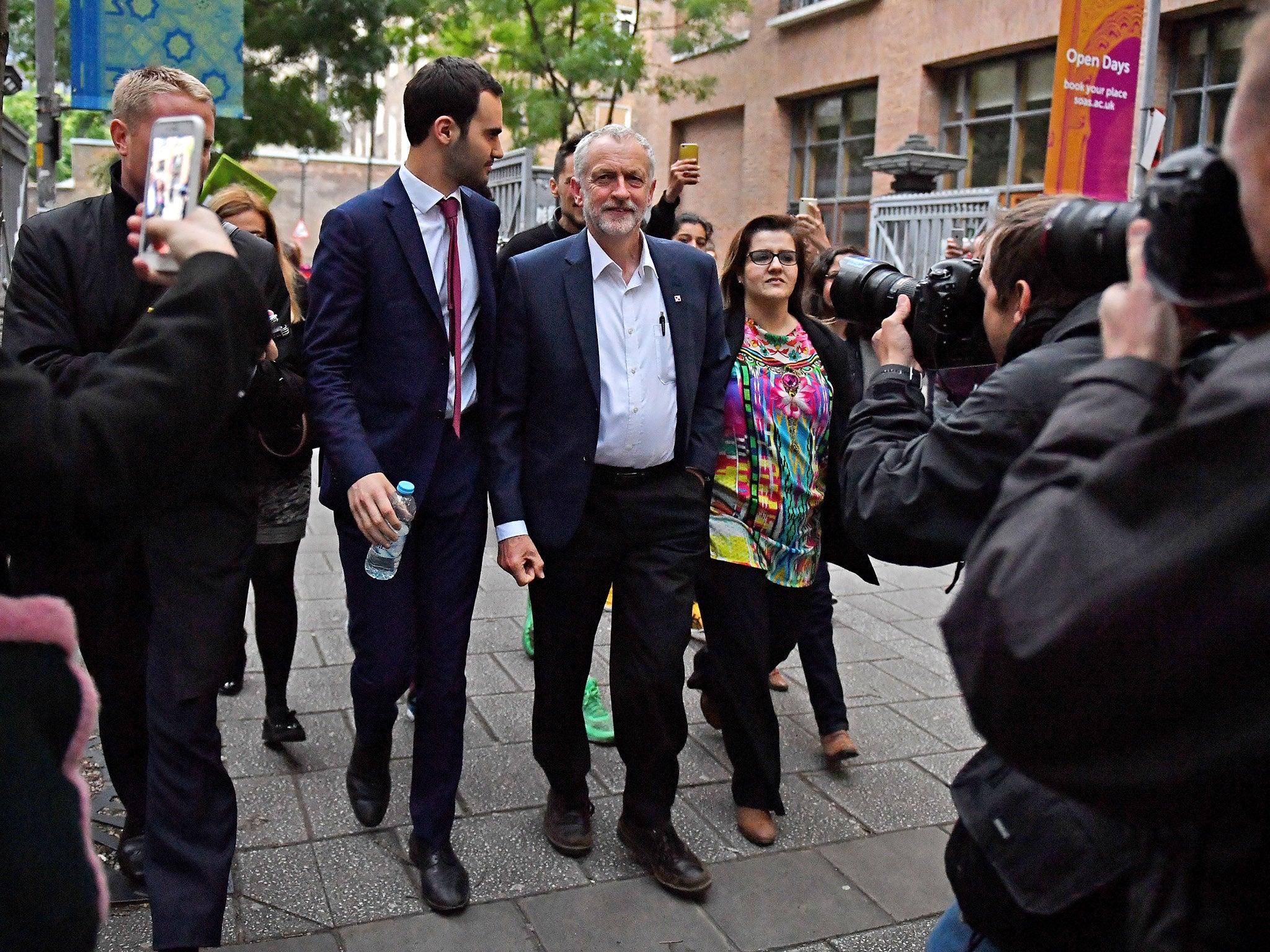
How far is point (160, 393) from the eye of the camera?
145 centimetres

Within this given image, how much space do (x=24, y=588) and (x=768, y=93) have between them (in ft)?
60.3

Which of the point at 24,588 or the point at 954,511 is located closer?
the point at 954,511

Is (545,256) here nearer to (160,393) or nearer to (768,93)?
(160,393)

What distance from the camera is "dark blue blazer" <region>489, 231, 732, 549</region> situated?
3.53 metres

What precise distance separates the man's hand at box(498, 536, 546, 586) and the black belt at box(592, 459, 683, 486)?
288 millimetres

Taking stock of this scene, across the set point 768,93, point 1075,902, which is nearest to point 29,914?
point 1075,902

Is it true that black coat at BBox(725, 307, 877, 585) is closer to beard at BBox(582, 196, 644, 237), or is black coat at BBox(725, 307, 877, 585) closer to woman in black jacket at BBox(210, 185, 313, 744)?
beard at BBox(582, 196, 644, 237)

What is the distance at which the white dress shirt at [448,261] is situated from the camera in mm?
3480

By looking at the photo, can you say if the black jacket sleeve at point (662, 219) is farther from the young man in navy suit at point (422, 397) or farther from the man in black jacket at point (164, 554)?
the man in black jacket at point (164, 554)

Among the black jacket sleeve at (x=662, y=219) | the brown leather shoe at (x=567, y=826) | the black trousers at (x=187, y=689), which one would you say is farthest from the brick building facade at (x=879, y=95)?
the black trousers at (x=187, y=689)

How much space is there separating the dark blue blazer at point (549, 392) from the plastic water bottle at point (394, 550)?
0.27m

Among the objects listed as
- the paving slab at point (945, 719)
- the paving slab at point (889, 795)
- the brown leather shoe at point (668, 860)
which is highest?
the brown leather shoe at point (668, 860)

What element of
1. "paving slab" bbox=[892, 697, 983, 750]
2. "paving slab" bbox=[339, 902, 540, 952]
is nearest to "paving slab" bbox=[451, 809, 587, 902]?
"paving slab" bbox=[339, 902, 540, 952]

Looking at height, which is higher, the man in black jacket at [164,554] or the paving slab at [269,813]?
the man in black jacket at [164,554]
